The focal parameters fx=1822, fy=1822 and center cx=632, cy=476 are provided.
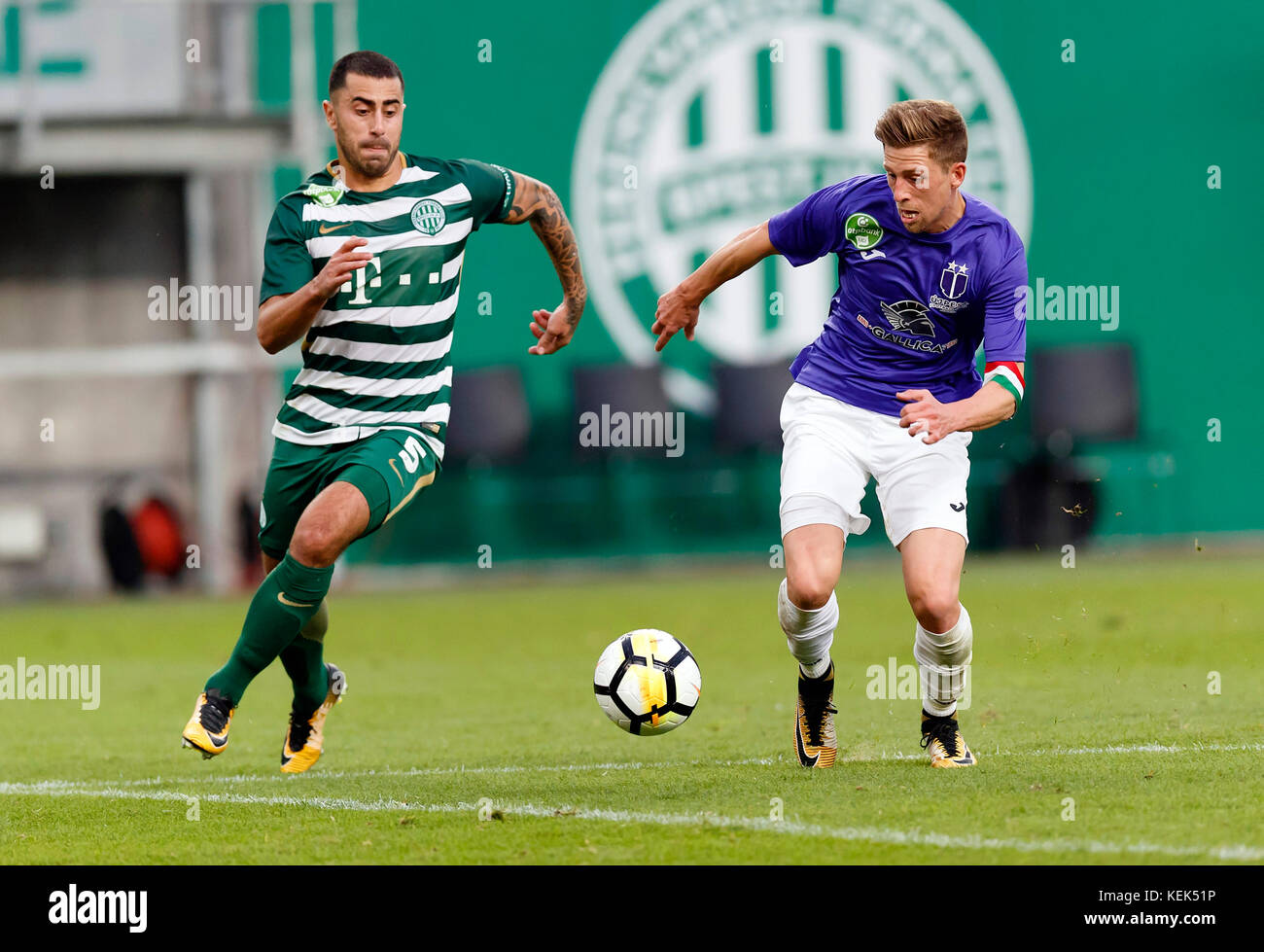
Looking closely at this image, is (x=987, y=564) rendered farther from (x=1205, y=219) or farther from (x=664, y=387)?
(x=1205, y=219)

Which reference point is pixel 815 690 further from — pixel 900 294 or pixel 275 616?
pixel 275 616

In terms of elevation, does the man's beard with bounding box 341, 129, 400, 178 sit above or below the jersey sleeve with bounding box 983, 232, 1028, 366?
above

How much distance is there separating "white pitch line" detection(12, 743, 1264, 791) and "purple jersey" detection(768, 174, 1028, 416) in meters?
1.27

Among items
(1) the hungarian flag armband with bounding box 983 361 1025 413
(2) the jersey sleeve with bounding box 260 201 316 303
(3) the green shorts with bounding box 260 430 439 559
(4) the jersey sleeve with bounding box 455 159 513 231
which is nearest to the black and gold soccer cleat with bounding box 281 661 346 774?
(3) the green shorts with bounding box 260 430 439 559

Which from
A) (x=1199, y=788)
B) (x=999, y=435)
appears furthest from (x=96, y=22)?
(x=1199, y=788)

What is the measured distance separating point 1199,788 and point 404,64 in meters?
14.7

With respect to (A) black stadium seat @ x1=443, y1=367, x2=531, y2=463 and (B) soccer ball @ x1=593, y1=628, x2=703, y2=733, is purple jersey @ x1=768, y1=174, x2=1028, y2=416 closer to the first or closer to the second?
(B) soccer ball @ x1=593, y1=628, x2=703, y2=733

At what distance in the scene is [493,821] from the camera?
525cm

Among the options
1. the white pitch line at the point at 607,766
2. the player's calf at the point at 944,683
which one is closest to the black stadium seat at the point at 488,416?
the white pitch line at the point at 607,766

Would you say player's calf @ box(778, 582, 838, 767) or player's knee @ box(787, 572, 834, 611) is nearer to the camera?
player's knee @ box(787, 572, 834, 611)

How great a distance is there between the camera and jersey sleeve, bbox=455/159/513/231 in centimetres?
652

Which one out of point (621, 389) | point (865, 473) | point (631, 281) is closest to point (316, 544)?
point (865, 473)

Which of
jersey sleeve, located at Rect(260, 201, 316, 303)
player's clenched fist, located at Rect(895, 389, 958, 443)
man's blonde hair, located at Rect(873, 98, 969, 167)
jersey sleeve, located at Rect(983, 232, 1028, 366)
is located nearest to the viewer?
player's clenched fist, located at Rect(895, 389, 958, 443)

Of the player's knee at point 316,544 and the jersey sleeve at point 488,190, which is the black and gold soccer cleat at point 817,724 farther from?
the jersey sleeve at point 488,190
